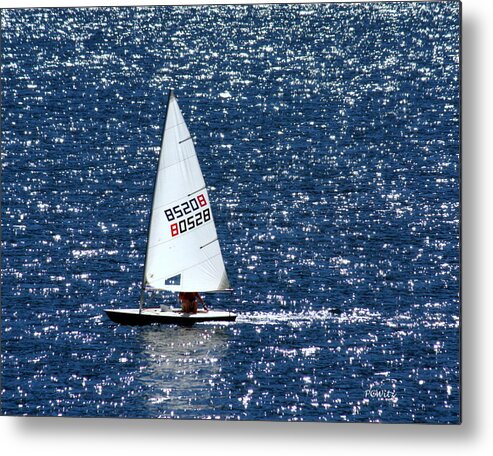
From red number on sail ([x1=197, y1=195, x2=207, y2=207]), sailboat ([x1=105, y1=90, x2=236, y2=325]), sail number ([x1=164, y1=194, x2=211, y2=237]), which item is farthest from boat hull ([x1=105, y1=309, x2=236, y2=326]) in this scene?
red number on sail ([x1=197, y1=195, x2=207, y2=207])

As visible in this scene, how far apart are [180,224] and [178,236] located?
6.1 inches

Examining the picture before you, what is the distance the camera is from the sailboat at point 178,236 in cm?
1438

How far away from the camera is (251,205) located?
561 inches

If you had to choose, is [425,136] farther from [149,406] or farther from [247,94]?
[149,406]

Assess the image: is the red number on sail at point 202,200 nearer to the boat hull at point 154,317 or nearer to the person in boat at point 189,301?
the person in boat at point 189,301

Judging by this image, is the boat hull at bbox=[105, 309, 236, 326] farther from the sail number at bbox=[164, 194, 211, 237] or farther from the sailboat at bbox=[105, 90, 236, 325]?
the sail number at bbox=[164, 194, 211, 237]

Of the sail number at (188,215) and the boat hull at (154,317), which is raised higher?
the sail number at (188,215)

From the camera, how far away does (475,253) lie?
13.5 m

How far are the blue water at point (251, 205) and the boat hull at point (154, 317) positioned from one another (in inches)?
3.9

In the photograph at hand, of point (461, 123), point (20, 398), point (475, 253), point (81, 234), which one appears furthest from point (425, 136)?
point (20, 398)

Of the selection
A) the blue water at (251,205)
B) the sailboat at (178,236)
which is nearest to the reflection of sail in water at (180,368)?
the blue water at (251,205)

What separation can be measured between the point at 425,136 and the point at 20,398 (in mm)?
4949

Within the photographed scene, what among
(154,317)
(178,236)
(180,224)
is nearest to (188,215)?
(180,224)

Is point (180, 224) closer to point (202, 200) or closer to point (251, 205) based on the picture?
point (202, 200)
